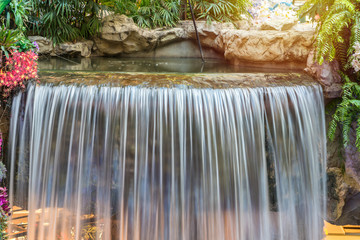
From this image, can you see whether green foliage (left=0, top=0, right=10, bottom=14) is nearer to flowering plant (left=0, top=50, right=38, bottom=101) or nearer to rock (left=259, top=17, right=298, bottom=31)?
flowering plant (left=0, top=50, right=38, bottom=101)

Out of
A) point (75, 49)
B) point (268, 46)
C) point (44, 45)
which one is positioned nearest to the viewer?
point (268, 46)

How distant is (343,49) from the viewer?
3877mm

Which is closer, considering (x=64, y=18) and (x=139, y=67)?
(x=139, y=67)

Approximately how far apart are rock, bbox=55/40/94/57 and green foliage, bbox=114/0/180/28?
35.8 inches

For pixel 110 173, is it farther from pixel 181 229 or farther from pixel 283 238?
pixel 283 238

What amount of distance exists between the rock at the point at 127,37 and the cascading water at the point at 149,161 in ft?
10.7

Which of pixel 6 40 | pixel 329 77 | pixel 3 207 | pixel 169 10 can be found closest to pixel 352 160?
pixel 329 77

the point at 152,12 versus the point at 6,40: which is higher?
the point at 152,12

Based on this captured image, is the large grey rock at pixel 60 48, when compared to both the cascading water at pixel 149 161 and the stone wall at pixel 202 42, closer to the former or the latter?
the stone wall at pixel 202 42

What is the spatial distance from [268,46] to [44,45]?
3.83 metres

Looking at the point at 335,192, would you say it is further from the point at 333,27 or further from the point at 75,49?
the point at 75,49

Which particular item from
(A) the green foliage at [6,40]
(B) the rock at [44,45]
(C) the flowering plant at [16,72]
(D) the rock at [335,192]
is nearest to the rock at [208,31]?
(B) the rock at [44,45]

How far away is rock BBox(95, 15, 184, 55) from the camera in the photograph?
6453mm

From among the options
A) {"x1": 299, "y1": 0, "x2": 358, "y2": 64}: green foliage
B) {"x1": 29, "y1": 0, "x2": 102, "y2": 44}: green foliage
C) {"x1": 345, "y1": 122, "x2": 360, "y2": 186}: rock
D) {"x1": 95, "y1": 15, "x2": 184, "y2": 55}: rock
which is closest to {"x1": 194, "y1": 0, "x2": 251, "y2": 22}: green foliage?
{"x1": 95, "y1": 15, "x2": 184, "y2": 55}: rock
